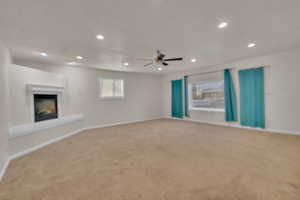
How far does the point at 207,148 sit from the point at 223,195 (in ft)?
5.14

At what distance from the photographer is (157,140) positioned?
380 cm

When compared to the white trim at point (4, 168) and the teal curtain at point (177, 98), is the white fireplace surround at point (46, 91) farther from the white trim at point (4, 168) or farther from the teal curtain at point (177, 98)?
the teal curtain at point (177, 98)

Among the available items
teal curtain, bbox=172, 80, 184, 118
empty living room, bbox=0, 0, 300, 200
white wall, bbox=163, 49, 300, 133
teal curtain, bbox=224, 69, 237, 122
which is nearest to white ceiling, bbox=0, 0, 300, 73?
empty living room, bbox=0, 0, 300, 200

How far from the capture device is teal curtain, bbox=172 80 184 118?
6902 mm

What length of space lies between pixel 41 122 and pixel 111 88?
10.1 ft

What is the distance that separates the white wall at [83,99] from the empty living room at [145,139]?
0.12 feet

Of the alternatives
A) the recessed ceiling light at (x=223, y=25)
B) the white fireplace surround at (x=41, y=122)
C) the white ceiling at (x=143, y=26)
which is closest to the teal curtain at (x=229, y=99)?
the white ceiling at (x=143, y=26)

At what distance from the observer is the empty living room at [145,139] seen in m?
1.81

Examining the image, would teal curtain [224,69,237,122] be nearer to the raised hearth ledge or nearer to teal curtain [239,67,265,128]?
teal curtain [239,67,265,128]

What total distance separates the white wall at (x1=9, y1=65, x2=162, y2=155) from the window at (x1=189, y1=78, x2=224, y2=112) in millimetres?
2126

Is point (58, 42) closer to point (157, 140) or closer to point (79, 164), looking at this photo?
point (79, 164)

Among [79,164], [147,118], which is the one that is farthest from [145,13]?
[147,118]

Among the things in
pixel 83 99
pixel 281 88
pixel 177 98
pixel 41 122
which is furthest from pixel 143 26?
pixel 177 98

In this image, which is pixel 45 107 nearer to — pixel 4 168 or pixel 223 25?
pixel 4 168
